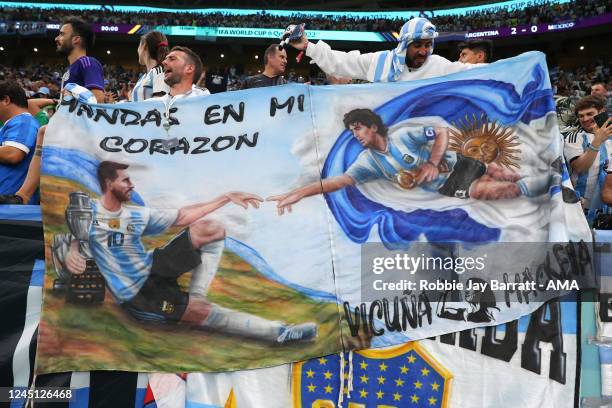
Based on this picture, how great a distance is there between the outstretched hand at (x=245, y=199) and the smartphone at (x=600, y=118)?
8.09 ft

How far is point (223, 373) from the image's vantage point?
91.2 inches

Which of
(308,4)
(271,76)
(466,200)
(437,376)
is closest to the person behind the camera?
(437,376)

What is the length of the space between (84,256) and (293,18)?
33.5m

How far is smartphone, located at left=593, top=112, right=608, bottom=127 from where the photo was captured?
10.9 feet

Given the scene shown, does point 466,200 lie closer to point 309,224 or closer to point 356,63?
point 309,224

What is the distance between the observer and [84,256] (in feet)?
7.95

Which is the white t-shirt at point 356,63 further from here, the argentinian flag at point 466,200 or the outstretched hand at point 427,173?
the outstretched hand at point 427,173

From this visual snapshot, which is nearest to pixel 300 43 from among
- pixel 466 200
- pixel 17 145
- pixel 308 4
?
pixel 466 200

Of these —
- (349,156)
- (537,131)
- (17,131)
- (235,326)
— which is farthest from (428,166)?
(17,131)

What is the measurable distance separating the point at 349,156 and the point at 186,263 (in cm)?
96

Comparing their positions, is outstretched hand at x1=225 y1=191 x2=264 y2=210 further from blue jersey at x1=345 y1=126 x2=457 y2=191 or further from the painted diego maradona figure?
blue jersey at x1=345 y1=126 x2=457 y2=191

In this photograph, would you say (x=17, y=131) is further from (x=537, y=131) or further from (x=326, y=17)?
(x=326, y=17)

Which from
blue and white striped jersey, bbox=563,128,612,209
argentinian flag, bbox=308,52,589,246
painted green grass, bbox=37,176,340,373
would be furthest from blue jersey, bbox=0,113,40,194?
blue and white striped jersey, bbox=563,128,612,209

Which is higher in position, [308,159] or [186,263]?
[308,159]
